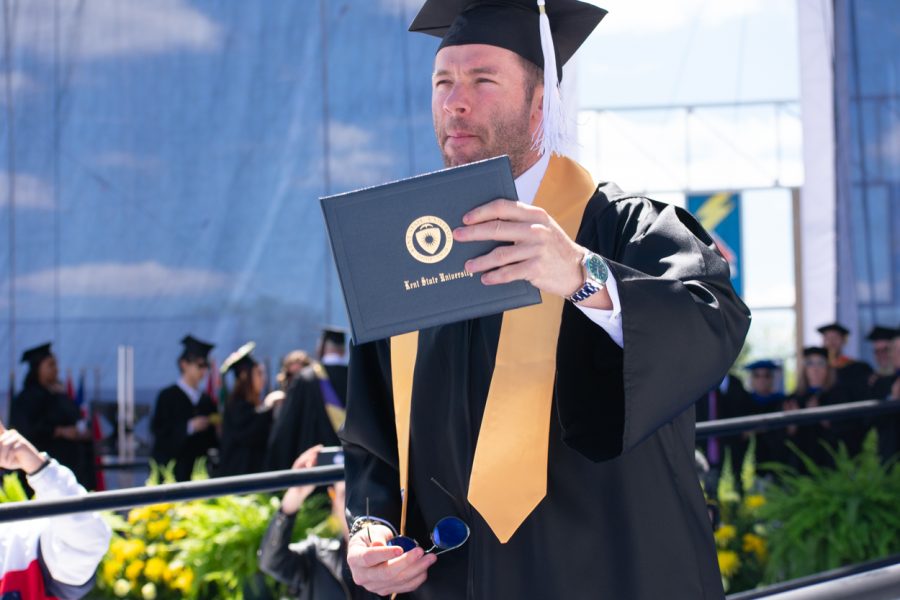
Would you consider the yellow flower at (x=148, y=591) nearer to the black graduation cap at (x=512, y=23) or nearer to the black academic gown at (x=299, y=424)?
the black academic gown at (x=299, y=424)

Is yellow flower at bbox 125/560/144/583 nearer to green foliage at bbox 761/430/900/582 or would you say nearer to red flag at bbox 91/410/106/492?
green foliage at bbox 761/430/900/582

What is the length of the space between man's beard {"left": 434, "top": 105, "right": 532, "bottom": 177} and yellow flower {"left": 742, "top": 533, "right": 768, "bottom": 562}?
10.9ft

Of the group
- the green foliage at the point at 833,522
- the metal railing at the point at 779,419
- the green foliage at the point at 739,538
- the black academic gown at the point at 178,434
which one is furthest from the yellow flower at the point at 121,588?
the black academic gown at the point at 178,434

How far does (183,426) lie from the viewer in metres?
7.80

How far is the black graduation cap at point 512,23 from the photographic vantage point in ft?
5.54

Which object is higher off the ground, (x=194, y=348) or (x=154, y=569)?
(x=194, y=348)

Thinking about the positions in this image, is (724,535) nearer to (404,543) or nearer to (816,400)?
(404,543)

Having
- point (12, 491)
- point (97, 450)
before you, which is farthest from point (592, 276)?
point (97, 450)

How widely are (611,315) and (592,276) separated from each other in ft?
0.24

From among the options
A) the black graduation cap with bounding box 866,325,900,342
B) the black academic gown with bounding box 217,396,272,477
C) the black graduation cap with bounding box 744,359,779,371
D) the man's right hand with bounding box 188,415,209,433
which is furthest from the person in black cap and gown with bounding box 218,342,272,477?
the black graduation cap with bounding box 866,325,900,342

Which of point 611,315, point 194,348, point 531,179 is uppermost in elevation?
point 531,179

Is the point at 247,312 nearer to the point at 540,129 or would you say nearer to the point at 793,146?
the point at 793,146

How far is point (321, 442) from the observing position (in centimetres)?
590

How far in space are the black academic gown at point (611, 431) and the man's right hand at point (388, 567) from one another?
0.04 m
